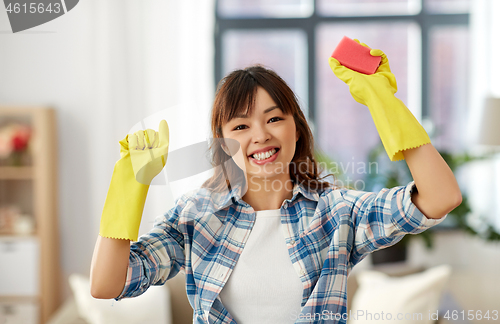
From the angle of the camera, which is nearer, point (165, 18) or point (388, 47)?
point (165, 18)

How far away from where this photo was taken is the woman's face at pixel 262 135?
749 millimetres

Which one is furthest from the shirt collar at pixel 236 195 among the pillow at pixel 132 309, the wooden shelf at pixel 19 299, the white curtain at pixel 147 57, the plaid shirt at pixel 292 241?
the wooden shelf at pixel 19 299

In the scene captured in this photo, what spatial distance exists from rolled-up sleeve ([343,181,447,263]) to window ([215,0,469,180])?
64.4 inches

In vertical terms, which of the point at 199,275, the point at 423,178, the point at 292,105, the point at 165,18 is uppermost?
the point at 165,18

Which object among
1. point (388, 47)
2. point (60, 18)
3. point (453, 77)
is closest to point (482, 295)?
point (453, 77)

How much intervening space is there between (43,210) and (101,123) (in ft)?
1.72

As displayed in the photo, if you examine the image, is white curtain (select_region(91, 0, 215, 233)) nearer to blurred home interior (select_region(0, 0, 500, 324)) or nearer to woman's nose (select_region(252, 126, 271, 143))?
blurred home interior (select_region(0, 0, 500, 324))

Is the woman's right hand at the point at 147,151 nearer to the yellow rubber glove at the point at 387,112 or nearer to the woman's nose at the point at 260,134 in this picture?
the woman's nose at the point at 260,134

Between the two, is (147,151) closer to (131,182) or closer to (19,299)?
(131,182)

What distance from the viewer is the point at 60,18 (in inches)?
82.8

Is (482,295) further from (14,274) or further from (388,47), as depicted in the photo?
(14,274)

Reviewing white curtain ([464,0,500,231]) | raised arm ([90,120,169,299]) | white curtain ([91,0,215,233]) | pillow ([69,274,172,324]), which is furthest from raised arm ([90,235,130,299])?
white curtain ([464,0,500,231])

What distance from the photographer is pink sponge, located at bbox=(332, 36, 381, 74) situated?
718 mm

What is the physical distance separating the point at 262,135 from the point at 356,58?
212 mm
